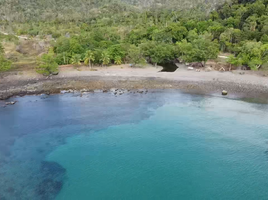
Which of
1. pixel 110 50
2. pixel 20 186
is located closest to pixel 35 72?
pixel 110 50

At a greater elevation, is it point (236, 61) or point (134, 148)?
point (236, 61)

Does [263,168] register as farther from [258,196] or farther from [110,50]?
[110,50]

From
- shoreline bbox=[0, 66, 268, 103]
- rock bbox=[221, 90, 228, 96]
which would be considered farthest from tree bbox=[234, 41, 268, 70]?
rock bbox=[221, 90, 228, 96]

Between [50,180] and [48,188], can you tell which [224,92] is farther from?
[48,188]

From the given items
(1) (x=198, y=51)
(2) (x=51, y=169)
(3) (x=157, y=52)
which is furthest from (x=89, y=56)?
(2) (x=51, y=169)

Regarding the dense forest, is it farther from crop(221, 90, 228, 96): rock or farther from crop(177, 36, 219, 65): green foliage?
crop(221, 90, 228, 96): rock

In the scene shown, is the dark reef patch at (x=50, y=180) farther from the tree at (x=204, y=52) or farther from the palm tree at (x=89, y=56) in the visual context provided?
the tree at (x=204, y=52)
